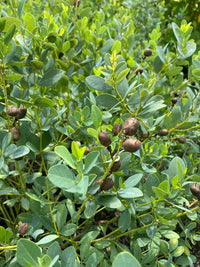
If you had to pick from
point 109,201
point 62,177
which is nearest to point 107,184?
point 109,201

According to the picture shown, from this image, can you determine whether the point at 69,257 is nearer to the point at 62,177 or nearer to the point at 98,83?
the point at 62,177

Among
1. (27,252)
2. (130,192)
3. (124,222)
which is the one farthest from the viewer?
(124,222)

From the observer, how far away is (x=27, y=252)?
0.53 m

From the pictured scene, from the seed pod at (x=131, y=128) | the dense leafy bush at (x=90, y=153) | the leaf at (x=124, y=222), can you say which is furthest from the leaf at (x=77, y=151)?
the leaf at (x=124, y=222)

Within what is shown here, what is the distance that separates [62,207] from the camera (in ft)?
2.89

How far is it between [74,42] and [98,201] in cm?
68

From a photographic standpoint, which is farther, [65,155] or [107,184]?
[107,184]

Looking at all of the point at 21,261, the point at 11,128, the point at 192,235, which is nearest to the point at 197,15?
Result: the point at 192,235

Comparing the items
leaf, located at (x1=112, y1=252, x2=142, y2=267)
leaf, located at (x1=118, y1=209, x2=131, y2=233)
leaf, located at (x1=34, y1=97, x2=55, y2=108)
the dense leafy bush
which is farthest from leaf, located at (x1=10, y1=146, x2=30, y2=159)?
leaf, located at (x1=112, y1=252, x2=142, y2=267)

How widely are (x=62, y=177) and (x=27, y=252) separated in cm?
17

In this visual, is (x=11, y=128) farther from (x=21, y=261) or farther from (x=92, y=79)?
(x=21, y=261)

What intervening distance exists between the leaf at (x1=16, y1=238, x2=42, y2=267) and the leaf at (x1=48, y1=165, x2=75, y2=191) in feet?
0.44

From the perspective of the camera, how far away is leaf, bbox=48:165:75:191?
613 millimetres

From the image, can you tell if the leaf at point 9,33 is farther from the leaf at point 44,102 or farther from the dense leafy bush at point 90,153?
the leaf at point 44,102
